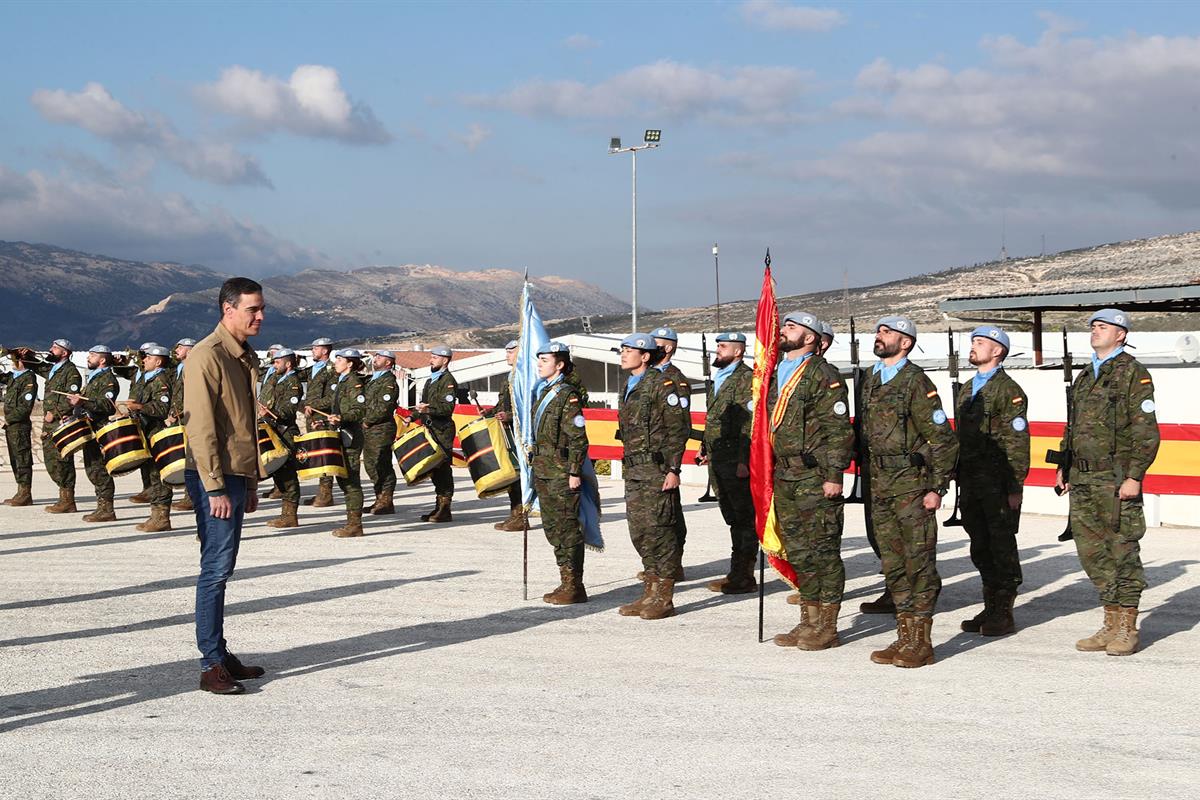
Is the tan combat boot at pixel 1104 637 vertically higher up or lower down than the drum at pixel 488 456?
lower down

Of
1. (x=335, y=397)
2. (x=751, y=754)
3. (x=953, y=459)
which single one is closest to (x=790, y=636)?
(x=953, y=459)

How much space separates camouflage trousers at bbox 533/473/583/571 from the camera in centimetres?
932

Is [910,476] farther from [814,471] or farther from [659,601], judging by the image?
[659,601]

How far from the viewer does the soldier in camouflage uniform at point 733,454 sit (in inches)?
389

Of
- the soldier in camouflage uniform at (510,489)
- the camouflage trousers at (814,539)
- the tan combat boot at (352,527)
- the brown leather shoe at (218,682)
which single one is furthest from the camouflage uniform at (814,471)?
the tan combat boot at (352,527)

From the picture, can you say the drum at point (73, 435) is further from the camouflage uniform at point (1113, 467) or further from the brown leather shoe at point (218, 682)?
the camouflage uniform at point (1113, 467)

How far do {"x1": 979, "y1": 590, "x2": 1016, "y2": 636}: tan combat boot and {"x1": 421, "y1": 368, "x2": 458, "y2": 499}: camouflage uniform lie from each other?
25.0 feet

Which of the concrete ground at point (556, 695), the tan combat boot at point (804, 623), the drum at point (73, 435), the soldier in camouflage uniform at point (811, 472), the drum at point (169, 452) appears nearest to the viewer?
the concrete ground at point (556, 695)

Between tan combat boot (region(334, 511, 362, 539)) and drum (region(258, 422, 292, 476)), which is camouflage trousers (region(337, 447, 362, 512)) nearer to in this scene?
tan combat boot (region(334, 511, 362, 539))

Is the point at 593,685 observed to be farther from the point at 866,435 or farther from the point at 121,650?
the point at 121,650

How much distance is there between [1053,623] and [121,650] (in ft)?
20.2

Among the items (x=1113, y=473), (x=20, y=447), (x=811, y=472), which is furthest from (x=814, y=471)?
(x=20, y=447)

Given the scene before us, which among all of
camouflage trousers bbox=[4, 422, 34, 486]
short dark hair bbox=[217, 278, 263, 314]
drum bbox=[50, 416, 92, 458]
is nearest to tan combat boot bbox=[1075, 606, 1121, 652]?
short dark hair bbox=[217, 278, 263, 314]

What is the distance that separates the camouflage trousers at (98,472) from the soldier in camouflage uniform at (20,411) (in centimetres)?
112
